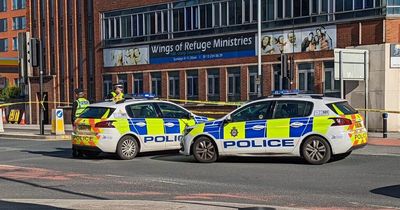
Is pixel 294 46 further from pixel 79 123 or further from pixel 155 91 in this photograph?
pixel 79 123

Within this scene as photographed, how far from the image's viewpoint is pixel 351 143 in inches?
472

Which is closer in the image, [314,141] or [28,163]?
[314,141]

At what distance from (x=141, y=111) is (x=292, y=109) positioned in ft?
13.3

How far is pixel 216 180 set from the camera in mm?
10422

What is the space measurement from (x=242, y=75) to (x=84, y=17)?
48.5 ft

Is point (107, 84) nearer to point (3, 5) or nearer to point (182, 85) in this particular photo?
point (182, 85)

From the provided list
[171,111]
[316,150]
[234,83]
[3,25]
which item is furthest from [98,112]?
[3,25]

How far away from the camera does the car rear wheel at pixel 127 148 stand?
45.5ft

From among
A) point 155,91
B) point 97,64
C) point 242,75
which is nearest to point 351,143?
point 242,75

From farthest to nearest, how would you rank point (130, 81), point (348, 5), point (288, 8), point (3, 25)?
point (3, 25)
point (130, 81)
point (288, 8)
point (348, 5)

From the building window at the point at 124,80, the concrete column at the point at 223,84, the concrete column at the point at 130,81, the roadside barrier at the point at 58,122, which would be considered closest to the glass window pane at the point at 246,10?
the concrete column at the point at 223,84

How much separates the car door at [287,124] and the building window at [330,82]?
14.2m

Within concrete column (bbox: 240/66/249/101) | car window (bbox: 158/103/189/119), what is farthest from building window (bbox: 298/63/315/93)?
car window (bbox: 158/103/189/119)

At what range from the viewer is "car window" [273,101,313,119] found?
1220 cm
